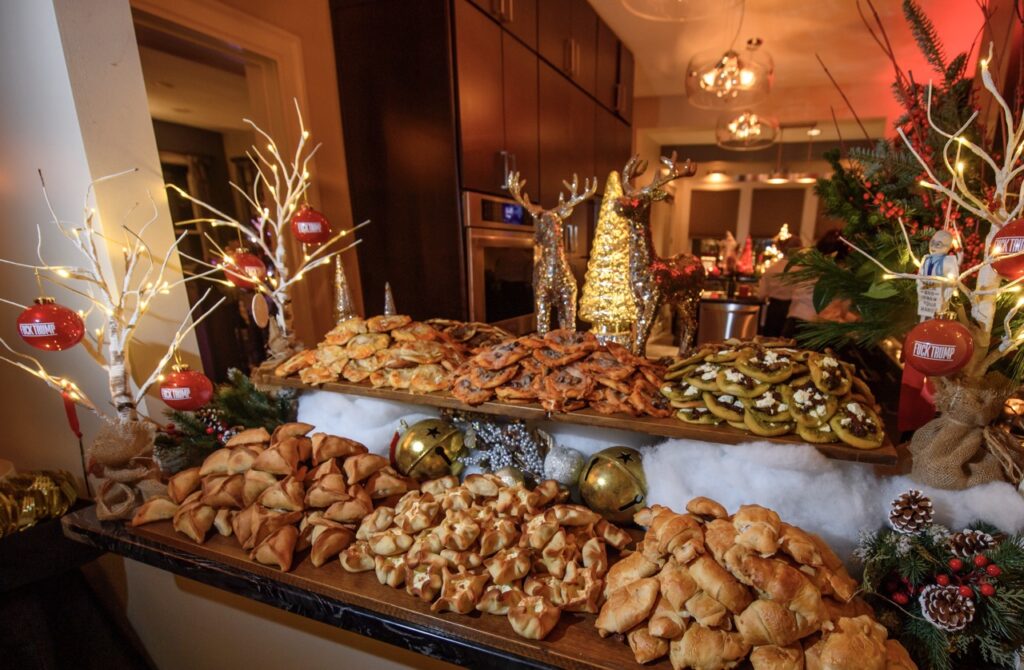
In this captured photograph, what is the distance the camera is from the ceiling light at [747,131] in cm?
359

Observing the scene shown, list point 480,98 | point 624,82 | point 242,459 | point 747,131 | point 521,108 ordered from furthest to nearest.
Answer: point 624,82 → point 747,131 → point 521,108 → point 480,98 → point 242,459

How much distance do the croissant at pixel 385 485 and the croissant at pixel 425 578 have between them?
0.69ft

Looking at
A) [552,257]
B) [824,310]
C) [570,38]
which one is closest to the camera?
[552,257]

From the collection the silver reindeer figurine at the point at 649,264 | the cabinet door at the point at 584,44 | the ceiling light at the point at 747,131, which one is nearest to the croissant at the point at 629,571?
the silver reindeer figurine at the point at 649,264

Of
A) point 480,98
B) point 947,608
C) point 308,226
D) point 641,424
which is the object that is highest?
point 480,98

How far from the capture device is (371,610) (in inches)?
30.7

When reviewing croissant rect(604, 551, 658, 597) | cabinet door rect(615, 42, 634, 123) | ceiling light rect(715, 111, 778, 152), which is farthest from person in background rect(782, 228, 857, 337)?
cabinet door rect(615, 42, 634, 123)

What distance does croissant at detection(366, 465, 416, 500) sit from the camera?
3.28ft

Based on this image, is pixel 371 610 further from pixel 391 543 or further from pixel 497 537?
pixel 497 537

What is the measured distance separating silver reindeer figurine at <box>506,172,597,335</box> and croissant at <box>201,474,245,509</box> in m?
0.80

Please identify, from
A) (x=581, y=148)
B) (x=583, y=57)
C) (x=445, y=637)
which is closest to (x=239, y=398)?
(x=445, y=637)

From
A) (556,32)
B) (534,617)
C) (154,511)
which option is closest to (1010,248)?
(534,617)

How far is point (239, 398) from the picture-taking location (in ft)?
4.28

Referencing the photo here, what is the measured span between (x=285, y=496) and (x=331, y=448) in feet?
0.47
